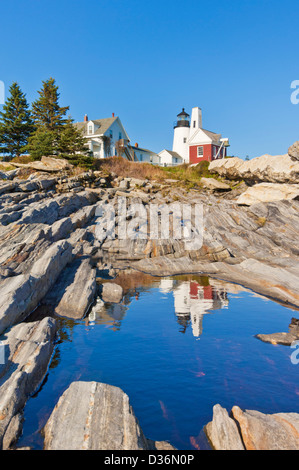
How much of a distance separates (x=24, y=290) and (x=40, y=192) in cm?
2150

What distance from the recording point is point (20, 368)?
9055mm

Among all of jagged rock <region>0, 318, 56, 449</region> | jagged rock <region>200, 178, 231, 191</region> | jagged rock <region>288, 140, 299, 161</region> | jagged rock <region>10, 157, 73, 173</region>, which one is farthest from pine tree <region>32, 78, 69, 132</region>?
jagged rock <region>0, 318, 56, 449</region>

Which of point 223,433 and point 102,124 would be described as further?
point 102,124

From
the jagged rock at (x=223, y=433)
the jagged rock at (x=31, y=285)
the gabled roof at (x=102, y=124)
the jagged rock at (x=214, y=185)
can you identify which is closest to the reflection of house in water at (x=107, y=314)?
the jagged rock at (x=31, y=285)

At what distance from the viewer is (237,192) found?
1692 inches

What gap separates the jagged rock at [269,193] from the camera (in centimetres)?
3382

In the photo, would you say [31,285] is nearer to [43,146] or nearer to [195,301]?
[195,301]

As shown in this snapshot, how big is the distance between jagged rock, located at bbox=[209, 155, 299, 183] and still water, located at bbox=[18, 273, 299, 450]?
67.7 ft

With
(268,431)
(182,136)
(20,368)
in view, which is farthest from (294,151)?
(182,136)

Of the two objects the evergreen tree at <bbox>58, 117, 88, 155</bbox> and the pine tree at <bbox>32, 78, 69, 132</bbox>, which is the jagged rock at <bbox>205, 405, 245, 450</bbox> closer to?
the evergreen tree at <bbox>58, 117, 88, 155</bbox>

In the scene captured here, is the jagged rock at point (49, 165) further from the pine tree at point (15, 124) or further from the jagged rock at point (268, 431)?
the jagged rock at point (268, 431)

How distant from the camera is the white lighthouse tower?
70.9 m

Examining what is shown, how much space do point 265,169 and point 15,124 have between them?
3574cm

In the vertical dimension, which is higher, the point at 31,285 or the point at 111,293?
the point at 31,285
